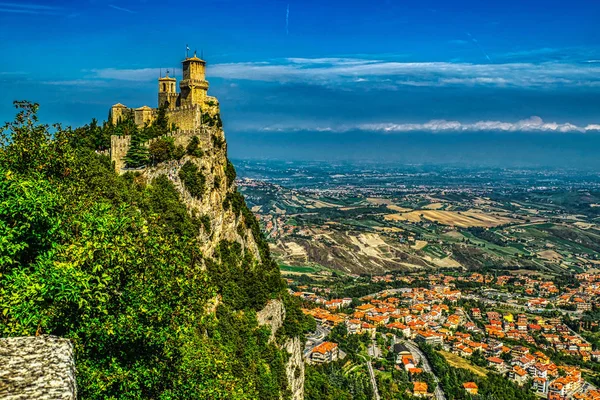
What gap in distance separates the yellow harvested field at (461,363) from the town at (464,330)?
0.17m

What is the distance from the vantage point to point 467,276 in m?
101

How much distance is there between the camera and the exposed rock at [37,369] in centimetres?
495

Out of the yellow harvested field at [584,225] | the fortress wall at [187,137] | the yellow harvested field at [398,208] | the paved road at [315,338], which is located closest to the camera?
the fortress wall at [187,137]

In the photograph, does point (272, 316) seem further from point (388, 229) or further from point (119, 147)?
point (388, 229)

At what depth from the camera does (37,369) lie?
210 inches

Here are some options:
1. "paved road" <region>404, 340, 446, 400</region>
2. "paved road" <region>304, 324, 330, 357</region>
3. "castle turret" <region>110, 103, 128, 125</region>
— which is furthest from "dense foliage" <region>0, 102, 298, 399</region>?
"paved road" <region>304, 324, 330, 357</region>

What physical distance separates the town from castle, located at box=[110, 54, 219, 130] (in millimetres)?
27717

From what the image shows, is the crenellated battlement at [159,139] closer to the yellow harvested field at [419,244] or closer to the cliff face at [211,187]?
the cliff face at [211,187]

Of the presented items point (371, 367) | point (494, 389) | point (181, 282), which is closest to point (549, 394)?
point (494, 389)

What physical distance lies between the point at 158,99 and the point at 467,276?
7986cm

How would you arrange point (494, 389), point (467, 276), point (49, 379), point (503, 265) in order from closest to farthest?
point (49, 379) < point (494, 389) < point (467, 276) < point (503, 265)

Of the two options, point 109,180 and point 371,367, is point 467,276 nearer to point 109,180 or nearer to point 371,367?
point 371,367

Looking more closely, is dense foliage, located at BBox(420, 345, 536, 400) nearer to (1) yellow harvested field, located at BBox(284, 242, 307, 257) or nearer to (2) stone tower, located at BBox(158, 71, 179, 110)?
(2) stone tower, located at BBox(158, 71, 179, 110)

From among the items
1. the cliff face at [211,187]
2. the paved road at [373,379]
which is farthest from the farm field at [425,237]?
the cliff face at [211,187]
